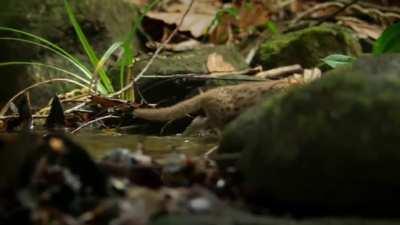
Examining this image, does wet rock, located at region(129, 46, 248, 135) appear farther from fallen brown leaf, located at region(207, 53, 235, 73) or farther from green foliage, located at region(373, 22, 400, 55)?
green foliage, located at region(373, 22, 400, 55)

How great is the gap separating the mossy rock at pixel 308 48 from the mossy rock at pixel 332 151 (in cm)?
315

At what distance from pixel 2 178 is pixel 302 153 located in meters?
0.67

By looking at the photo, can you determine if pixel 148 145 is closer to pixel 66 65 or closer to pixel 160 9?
pixel 66 65

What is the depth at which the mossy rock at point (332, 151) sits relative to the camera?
1672mm

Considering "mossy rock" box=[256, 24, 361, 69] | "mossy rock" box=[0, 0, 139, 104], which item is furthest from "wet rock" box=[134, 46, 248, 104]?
"mossy rock" box=[0, 0, 139, 104]

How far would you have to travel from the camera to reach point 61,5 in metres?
4.95

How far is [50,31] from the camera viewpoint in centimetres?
488

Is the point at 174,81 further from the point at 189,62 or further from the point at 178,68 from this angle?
the point at 189,62

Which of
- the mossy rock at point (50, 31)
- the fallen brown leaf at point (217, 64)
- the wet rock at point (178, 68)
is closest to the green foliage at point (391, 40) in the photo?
the wet rock at point (178, 68)

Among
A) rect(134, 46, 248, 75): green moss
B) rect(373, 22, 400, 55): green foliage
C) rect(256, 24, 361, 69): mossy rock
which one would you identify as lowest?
rect(256, 24, 361, 69): mossy rock

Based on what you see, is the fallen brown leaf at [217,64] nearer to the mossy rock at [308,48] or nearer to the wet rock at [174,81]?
the wet rock at [174,81]

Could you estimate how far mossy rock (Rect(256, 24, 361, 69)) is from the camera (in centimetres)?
499

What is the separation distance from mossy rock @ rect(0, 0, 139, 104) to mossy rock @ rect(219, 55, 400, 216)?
2.88 meters

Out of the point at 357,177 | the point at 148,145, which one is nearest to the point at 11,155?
the point at 357,177
